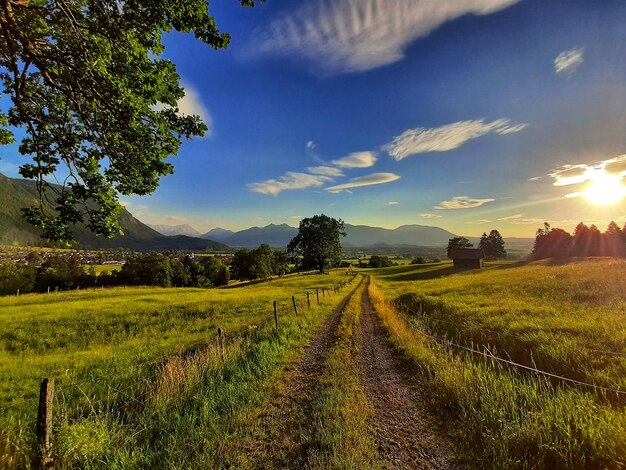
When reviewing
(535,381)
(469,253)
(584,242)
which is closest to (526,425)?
(535,381)

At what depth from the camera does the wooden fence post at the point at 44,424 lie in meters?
4.65

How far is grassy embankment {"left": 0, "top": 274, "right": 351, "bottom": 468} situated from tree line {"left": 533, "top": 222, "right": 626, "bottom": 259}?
100m

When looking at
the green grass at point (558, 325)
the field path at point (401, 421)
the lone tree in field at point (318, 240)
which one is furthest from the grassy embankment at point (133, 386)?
the lone tree in field at point (318, 240)

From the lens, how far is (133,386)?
28.1ft

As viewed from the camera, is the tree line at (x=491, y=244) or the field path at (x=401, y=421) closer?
the field path at (x=401, y=421)

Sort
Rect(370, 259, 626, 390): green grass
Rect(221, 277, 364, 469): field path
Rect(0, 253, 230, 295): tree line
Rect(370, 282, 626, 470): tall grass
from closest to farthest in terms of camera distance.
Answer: Rect(370, 282, 626, 470): tall grass → Rect(221, 277, 364, 469): field path → Rect(370, 259, 626, 390): green grass → Rect(0, 253, 230, 295): tree line

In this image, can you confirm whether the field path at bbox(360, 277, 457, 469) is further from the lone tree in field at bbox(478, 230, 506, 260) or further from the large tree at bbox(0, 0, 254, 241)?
the lone tree in field at bbox(478, 230, 506, 260)

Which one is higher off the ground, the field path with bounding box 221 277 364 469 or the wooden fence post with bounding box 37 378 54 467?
the wooden fence post with bounding box 37 378 54 467

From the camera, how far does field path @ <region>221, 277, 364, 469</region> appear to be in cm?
496

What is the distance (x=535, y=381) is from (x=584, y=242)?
120 meters

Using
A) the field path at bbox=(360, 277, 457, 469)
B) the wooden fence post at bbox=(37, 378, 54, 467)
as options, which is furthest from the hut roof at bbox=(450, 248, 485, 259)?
the wooden fence post at bbox=(37, 378, 54, 467)

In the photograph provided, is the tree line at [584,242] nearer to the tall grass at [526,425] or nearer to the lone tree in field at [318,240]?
the lone tree in field at [318,240]

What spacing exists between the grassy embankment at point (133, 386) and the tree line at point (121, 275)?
215 feet

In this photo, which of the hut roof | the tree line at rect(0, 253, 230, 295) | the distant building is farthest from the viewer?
the hut roof
